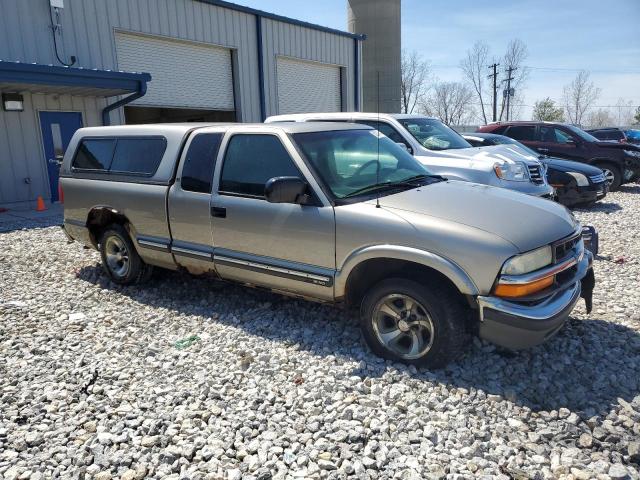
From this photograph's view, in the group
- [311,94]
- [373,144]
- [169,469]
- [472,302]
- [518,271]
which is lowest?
[169,469]

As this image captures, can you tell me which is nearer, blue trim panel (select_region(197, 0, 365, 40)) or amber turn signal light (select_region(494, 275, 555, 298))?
amber turn signal light (select_region(494, 275, 555, 298))

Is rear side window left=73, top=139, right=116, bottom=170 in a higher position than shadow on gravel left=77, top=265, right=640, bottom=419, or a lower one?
higher

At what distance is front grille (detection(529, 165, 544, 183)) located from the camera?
8.52 metres

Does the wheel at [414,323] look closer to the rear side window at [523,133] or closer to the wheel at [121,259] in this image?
the wheel at [121,259]

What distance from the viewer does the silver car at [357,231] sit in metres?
3.38

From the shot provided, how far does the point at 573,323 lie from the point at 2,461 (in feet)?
14.5

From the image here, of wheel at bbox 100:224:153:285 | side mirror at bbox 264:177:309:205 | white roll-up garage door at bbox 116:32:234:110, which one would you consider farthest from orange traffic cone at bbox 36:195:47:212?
side mirror at bbox 264:177:309:205

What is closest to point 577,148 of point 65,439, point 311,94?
point 311,94

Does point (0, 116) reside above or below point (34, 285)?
above

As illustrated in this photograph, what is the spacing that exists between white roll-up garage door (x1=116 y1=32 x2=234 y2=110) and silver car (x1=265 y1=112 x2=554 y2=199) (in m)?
7.29

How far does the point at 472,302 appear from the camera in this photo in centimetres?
339

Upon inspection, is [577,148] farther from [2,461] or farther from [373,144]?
[2,461]

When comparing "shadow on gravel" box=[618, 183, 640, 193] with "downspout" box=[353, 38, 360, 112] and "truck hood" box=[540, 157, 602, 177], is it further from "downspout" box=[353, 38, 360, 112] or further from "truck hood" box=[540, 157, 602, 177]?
"downspout" box=[353, 38, 360, 112]

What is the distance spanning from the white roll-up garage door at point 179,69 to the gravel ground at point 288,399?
1056 cm
